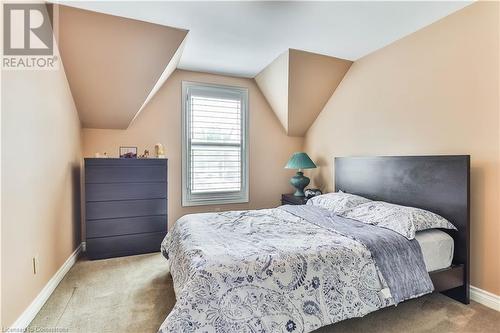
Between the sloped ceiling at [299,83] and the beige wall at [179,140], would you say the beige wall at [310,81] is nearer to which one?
the sloped ceiling at [299,83]

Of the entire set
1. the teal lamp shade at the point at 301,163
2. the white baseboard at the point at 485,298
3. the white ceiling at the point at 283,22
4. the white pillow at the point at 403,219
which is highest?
the white ceiling at the point at 283,22

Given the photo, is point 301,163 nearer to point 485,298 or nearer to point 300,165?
point 300,165

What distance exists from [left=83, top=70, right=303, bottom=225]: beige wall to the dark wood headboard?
1.42 meters

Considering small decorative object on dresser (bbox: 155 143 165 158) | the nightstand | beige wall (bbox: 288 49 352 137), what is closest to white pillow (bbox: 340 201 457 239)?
the nightstand

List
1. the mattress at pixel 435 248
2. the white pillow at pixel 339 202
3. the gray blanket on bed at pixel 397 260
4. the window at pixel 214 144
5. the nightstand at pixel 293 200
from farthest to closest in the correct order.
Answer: the window at pixel 214 144, the nightstand at pixel 293 200, the white pillow at pixel 339 202, the mattress at pixel 435 248, the gray blanket on bed at pixel 397 260

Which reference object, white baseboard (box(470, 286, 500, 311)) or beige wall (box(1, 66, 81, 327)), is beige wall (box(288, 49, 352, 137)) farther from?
white baseboard (box(470, 286, 500, 311))

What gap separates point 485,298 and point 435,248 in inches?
23.7

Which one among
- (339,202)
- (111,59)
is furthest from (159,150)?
(339,202)

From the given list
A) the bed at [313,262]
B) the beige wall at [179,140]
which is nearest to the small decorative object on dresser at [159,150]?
the beige wall at [179,140]

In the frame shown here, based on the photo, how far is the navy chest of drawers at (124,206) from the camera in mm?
2988

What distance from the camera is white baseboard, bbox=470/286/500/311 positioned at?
6.62 feet

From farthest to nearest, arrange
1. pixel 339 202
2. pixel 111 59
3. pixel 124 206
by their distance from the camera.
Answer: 1. pixel 124 206
2. pixel 339 202
3. pixel 111 59

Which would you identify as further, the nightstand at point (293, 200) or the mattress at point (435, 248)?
the nightstand at point (293, 200)

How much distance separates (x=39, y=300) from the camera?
198 cm
